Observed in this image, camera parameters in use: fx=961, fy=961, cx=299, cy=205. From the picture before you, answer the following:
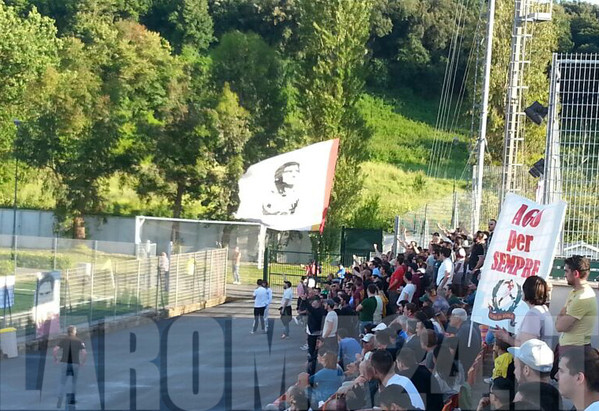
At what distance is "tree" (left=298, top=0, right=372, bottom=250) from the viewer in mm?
49875

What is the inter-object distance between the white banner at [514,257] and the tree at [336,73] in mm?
39869

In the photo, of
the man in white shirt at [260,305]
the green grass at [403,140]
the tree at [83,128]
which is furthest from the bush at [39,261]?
the green grass at [403,140]

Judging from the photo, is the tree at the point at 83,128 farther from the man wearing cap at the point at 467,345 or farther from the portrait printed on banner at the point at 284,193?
the man wearing cap at the point at 467,345

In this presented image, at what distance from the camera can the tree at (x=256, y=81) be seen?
2069 inches

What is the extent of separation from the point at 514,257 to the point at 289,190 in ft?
28.2

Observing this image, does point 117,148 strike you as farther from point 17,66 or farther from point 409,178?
point 409,178

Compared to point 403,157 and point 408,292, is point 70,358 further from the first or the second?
point 403,157

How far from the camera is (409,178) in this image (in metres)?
63.0

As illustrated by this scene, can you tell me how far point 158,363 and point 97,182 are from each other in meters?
34.4

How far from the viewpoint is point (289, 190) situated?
17531mm

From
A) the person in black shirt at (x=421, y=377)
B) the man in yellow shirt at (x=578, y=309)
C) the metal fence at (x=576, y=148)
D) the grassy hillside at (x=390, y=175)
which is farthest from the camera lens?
the grassy hillside at (x=390, y=175)

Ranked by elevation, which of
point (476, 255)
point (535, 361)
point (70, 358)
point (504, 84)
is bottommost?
point (70, 358)

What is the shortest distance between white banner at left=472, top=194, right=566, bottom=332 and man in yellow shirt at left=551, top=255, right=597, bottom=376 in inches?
22.2

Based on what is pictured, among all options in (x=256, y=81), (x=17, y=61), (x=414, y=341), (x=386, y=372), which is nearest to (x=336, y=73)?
(x=256, y=81)
